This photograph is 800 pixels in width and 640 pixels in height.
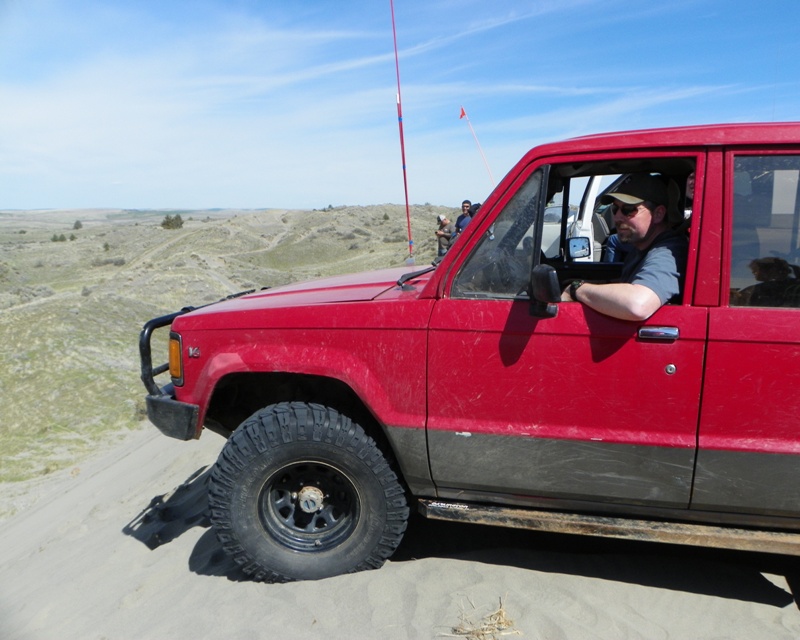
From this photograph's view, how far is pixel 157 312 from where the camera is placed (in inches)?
449

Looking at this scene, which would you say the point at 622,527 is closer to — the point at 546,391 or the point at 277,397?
the point at 546,391

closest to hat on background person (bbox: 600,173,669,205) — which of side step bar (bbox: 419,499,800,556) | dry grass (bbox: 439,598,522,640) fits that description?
side step bar (bbox: 419,499,800,556)

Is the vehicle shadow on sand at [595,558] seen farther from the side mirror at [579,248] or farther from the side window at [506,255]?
the side mirror at [579,248]

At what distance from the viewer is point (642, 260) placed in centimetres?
297

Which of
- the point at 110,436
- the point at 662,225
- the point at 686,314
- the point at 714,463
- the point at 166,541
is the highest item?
the point at 662,225

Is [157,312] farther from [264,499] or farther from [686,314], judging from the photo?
[686,314]

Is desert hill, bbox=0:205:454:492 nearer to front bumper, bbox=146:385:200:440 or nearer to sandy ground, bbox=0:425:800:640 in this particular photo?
sandy ground, bbox=0:425:800:640

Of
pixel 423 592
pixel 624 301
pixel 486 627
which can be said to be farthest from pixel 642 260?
pixel 423 592

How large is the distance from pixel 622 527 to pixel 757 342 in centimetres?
97

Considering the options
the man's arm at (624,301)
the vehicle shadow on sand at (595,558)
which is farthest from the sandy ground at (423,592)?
the man's arm at (624,301)

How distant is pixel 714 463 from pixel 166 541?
10.2 feet

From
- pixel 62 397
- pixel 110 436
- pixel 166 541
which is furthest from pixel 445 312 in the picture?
pixel 62 397

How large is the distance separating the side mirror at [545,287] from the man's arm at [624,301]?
0.55 ft

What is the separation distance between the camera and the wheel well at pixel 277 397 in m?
3.33
